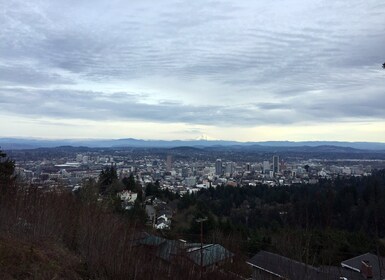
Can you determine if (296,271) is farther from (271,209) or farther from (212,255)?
(271,209)

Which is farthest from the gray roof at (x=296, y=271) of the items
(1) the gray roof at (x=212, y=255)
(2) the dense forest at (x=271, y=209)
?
(2) the dense forest at (x=271, y=209)

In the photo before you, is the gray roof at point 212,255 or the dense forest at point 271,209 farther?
the dense forest at point 271,209

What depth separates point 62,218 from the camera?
8062 millimetres

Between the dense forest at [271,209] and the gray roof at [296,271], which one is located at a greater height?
the gray roof at [296,271]

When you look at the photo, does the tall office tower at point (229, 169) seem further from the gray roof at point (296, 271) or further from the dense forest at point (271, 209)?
the gray roof at point (296, 271)

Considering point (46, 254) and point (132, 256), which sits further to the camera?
point (46, 254)

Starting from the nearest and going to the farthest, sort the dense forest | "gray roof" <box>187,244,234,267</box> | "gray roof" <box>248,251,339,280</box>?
1. "gray roof" <box>248,251,339,280</box>
2. "gray roof" <box>187,244,234,267</box>
3. the dense forest

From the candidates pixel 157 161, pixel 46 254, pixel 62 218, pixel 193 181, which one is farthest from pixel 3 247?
pixel 157 161

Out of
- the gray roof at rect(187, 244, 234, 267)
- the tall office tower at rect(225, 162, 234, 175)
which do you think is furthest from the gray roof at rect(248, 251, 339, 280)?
the tall office tower at rect(225, 162, 234, 175)

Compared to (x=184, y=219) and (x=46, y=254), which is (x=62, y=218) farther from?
(x=184, y=219)

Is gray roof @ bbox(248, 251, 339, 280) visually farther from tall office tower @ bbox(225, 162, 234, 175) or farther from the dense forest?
tall office tower @ bbox(225, 162, 234, 175)

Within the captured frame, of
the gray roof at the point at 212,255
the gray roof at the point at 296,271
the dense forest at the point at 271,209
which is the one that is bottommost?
the dense forest at the point at 271,209

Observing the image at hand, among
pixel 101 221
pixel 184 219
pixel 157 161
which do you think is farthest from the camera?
pixel 157 161

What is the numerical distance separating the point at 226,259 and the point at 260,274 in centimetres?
63
